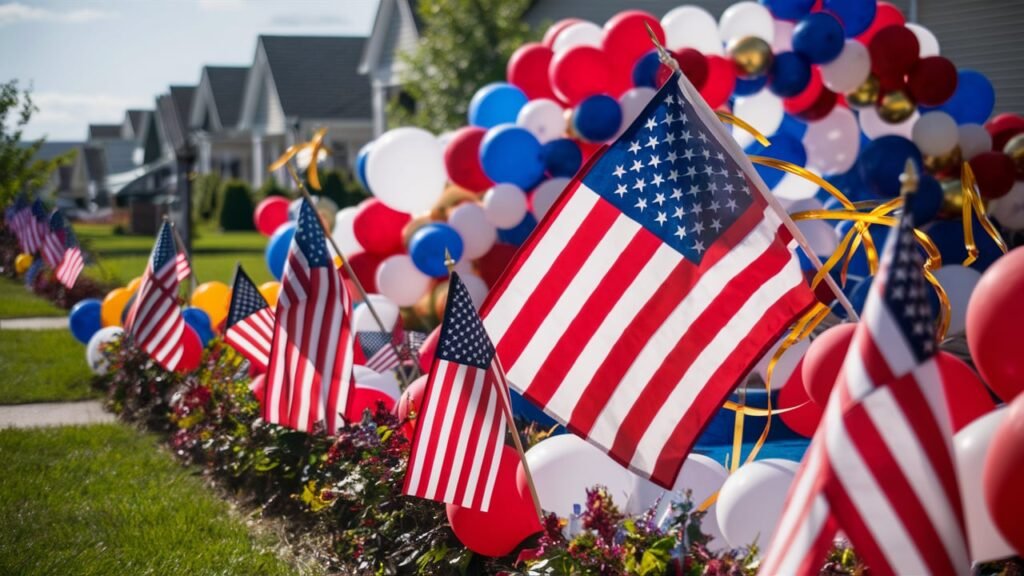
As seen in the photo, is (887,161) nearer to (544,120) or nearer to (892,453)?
(544,120)

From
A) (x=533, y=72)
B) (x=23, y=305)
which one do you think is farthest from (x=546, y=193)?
(x=23, y=305)

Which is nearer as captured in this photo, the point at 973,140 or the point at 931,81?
the point at 931,81

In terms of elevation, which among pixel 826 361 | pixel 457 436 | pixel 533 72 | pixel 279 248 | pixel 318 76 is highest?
pixel 533 72

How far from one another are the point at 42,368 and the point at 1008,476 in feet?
36.7

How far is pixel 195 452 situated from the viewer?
843 centimetres

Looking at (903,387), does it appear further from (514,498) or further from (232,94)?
(232,94)

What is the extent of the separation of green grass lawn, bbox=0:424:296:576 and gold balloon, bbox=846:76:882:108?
22.6 ft

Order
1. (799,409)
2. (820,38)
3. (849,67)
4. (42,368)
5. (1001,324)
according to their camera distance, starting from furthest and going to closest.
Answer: (42,368), (849,67), (820,38), (799,409), (1001,324)

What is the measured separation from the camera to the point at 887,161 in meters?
10.4

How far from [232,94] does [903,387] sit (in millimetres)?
47854

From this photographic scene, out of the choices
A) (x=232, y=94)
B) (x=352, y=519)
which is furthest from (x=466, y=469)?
(x=232, y=94)

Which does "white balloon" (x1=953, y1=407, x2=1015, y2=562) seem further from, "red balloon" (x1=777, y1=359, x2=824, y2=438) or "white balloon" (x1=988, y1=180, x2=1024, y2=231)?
"white balloon" (x1=988, y1=180, x2=1024, y2=231)

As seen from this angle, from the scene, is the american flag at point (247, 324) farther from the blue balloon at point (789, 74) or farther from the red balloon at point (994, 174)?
the red balloon at point (994, 174)

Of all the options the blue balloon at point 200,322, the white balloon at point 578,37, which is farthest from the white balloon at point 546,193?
the blue balloon at point 200,322
